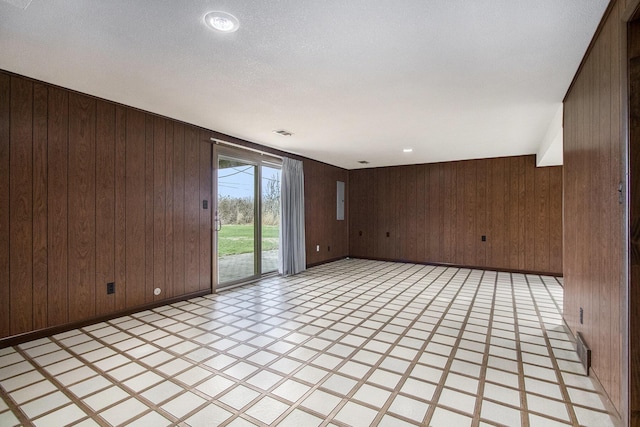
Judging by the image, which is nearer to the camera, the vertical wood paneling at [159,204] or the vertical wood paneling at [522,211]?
the vertical wood paneling at [159,204]

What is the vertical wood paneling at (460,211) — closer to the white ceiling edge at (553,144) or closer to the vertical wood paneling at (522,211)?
the vertical wood paneling at (522,211)

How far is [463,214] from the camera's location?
6379mm

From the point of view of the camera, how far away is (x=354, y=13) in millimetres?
1726

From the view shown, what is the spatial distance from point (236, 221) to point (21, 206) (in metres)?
2.45

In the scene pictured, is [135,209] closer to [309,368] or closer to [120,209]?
[120,209]

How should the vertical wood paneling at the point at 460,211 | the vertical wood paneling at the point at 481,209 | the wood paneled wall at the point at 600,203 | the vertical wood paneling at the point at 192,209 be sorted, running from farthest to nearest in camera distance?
the vertical wood paneling at the point at 460,211 → the vertical wood paneling at the point at 481,209 → the vertical wood paneling at the point at 192,209 → the wood paneled wall at the point at 600,203

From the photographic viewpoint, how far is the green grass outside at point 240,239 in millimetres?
4523

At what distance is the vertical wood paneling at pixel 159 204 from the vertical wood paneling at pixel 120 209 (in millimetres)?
323

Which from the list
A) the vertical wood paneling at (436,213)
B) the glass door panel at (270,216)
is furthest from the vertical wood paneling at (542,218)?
the glass door panel at (270,216)

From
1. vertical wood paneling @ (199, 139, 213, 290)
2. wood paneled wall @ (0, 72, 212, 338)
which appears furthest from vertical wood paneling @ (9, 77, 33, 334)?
vertical wood paneling @ (199, 139, 213, 290)

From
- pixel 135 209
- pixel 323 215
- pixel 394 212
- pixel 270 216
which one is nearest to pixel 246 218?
pixel 270 216

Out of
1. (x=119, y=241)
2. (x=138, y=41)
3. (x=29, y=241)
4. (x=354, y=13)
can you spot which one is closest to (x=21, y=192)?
(x=29, y=241)

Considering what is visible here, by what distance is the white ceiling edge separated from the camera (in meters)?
3.42

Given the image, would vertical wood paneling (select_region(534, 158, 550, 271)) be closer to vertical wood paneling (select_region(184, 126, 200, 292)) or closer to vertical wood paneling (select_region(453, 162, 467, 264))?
vertical wood paneling (select_region(453, 162, 467, 264))
